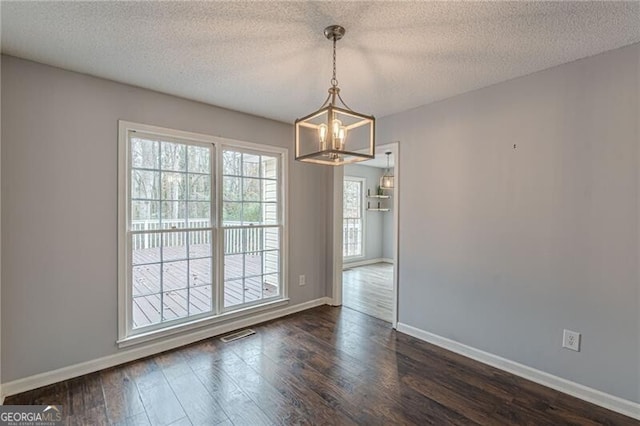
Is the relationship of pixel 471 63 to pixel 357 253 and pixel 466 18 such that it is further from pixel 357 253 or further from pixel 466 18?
pixel 357 253

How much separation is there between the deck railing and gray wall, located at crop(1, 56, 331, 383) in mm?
242

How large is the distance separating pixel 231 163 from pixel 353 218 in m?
4.44

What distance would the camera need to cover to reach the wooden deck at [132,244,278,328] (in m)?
2.88

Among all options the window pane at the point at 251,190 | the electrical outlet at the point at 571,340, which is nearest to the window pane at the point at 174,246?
the window pane at the point at 251,190

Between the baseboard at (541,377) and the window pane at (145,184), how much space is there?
3.07m

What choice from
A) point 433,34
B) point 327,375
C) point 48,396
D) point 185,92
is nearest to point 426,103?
point 433,34

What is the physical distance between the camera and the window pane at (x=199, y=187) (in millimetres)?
3154

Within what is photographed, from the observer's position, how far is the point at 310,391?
7.53 feet

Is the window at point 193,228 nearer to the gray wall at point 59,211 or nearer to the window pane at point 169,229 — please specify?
the window pane at point 169,229

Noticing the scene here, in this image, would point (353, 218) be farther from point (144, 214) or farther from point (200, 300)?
point (144, 214)

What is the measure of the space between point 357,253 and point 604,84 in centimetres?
576

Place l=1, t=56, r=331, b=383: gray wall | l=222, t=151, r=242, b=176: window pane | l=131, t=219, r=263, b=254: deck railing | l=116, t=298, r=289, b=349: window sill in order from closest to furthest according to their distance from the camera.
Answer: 1. l=1, t=56, r=331, b=383: gray wall
2. l=116, t=298, r=289, b=349: window sill
3. l=131, t=219, r=263, b=254: deck railing
4. l=222, t=151, r=242, b=176: window pane

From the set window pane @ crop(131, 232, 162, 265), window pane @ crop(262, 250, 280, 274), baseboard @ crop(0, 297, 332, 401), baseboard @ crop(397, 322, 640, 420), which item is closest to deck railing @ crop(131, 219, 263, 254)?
window pane @ crop(131, 232, 162, 265)

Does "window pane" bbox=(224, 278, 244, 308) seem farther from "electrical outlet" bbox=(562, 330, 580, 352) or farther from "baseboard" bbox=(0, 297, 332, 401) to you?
"electrical outlet" bbox=(562, 330, 580, 352)
